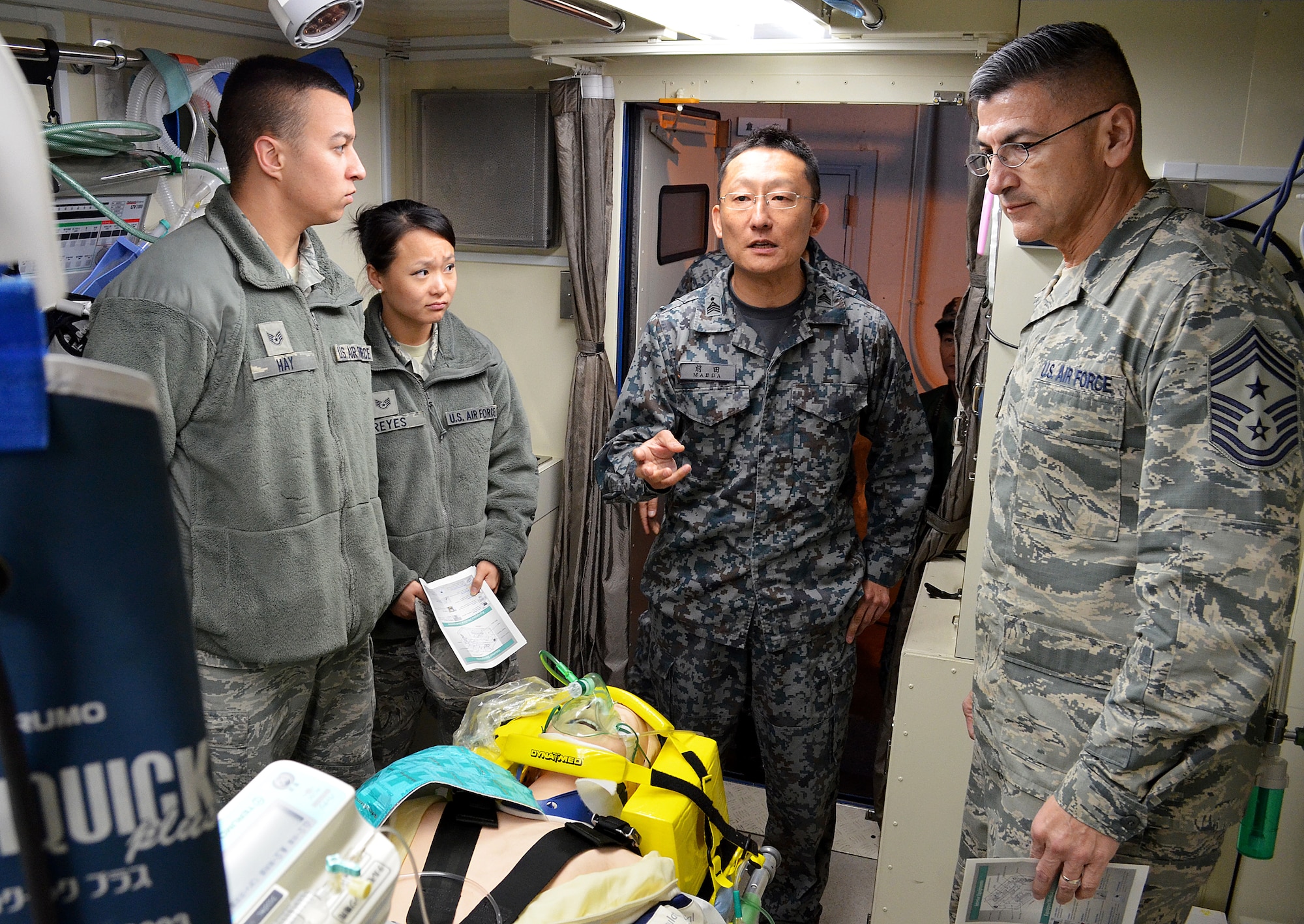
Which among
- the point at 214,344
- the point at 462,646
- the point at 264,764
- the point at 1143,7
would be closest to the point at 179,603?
the point at 214,344

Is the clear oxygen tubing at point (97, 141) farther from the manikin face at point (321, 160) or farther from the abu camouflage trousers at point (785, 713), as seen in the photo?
the abu camouflage trousers at point (785, 713)

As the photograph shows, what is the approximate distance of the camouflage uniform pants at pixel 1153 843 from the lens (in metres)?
1.50

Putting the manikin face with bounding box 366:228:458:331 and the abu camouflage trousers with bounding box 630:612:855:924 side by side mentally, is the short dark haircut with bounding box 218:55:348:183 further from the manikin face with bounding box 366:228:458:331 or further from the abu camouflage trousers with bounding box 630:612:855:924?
the abu camouflage trousers with bounding box 630:612:855:924

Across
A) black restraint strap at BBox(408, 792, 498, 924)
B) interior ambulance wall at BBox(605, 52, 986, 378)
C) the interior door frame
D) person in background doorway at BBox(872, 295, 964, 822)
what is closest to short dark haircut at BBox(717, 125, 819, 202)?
interior ambulance wall at BBox(605, 52, 986, 378)

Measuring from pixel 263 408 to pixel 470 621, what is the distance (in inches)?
34.1

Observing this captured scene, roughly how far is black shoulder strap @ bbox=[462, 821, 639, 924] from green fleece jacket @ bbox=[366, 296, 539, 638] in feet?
3.83

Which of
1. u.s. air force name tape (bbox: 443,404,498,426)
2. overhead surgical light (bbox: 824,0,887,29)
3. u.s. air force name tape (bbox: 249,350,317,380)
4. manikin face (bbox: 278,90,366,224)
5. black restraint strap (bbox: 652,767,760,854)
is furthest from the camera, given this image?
u.s. air force name tape (bbox: 443,404,498,426)

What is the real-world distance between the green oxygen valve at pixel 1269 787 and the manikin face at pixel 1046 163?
2.47 ft

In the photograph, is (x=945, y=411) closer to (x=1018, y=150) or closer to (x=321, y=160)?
(x=1018, y=150)

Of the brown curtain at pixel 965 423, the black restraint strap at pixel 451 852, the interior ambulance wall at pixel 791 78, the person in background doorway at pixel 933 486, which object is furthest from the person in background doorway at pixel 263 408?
the person in background doorway at pixel 933 486

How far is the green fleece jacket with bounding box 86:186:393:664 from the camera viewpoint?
1.81m

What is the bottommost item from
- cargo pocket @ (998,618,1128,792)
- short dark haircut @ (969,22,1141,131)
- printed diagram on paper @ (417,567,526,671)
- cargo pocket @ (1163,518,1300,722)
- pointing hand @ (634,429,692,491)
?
printed diagram on paper @ (417,567,526,671)

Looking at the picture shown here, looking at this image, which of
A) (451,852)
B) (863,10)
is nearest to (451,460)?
(451,852)

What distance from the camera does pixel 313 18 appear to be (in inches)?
80.3
